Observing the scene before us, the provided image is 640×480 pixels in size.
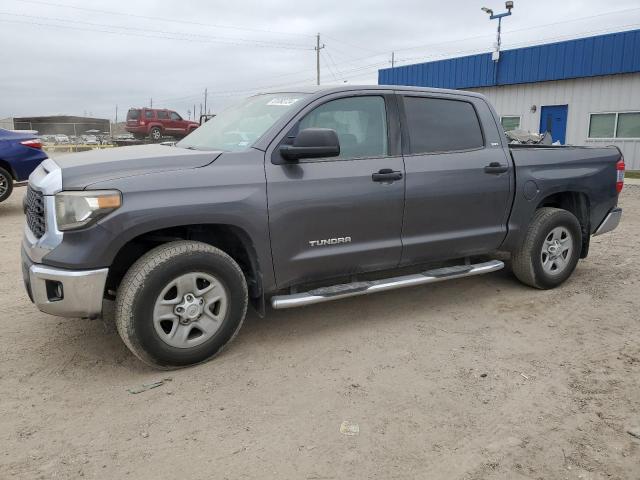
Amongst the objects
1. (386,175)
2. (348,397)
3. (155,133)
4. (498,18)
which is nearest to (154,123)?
(155,133)

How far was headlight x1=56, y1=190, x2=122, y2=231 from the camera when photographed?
302 cm

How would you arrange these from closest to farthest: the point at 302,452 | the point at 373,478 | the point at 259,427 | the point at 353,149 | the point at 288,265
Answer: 1. the point at 373,478
2. the point at 302,452
3. the point at 259,427
4. the point at 288,265
5. the point at 353,149

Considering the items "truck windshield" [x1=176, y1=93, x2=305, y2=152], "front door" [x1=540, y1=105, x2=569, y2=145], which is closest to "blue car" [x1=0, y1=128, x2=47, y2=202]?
"truck windshield" [x1=176, y1=93, x2=305, y2=152]

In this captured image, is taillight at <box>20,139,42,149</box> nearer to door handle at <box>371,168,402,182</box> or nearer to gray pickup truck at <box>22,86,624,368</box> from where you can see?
gray pickup truck at <box>22,86,624,368</box>

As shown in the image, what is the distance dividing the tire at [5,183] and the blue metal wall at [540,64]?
16982 mm

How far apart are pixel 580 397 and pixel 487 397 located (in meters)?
0.53

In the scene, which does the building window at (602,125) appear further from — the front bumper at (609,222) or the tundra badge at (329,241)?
the tundra badge at (329,241)

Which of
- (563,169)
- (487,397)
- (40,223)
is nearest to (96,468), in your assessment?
(40,223)

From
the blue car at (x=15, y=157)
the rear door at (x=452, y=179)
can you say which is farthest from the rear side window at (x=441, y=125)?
the blue car at (x=15, y=157)

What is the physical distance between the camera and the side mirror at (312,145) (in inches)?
135

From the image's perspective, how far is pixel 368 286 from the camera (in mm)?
3912

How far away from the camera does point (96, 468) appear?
2.43 meters

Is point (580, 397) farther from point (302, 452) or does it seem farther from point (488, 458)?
point (302, 452)

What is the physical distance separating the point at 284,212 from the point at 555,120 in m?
17.9
